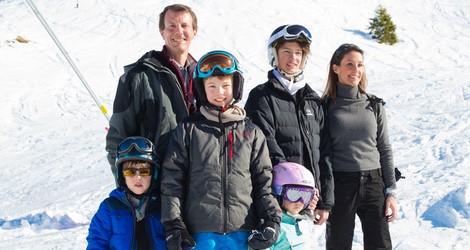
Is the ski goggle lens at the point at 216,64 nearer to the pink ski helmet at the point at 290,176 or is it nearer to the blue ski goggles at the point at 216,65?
the blue ski goggles at the point at 216,65

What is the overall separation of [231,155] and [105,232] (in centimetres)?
79

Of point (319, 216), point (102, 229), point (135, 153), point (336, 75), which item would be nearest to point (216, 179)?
point (135, 153)

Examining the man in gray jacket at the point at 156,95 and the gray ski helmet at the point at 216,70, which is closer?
the gray ski helmet at the point at 216,70

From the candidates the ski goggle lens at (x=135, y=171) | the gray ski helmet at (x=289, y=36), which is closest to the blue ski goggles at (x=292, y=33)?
the gray ski helmet at (x=289, y=36)

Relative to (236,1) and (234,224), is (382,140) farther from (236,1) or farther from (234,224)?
(236,1)

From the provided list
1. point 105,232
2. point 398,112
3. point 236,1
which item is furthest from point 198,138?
point 236,1

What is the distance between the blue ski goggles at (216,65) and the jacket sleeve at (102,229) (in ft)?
2.96

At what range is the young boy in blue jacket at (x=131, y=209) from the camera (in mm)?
2871

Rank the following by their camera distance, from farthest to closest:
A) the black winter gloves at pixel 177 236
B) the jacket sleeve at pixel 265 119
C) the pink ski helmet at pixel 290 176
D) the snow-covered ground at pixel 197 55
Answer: the snow-covered ground at pixel 197 55 → the jacket sleeve at pixel 265 119 → the pink ski helmet at pixel 290 176 → the black winter gloves at pixel 177 236

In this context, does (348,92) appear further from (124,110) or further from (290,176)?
(124,110)

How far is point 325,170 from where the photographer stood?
3.47 m

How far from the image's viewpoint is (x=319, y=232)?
534cm

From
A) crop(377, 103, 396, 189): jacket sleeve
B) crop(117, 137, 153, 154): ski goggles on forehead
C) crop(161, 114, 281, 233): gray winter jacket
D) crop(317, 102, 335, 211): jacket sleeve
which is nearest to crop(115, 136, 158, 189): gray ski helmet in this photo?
crop(117, 137, 153, 154): ski goggles on forehead

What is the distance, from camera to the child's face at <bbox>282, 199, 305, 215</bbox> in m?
3.12
